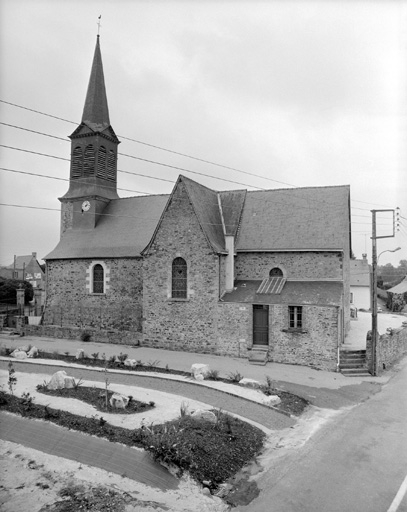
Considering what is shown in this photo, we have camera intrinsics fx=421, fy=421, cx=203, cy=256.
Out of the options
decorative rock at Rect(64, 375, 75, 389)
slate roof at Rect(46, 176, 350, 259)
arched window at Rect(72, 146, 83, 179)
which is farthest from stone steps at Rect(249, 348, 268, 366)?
arched window at Rect(72, 146, 83, 179)

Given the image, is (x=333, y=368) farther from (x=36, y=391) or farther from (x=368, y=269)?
(x=368, y=269)

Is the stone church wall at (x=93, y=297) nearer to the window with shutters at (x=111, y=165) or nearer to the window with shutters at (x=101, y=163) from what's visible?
the window with shutters at (x=101, y=163)

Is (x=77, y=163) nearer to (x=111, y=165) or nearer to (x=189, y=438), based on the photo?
(x=111, y=165)

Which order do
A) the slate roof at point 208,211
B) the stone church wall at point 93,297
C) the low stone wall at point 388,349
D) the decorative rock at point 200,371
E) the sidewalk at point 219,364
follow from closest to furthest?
the decorative rock at point 200,371 → the sidewalk at point 219,364 → the low stone wall at point 388,349 → the slate roof at point 208,211 → the stone church wall at point 93,297

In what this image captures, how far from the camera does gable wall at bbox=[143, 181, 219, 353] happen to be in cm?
2267

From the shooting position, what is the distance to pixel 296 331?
20484mm

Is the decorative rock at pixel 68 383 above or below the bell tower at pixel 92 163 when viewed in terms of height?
below

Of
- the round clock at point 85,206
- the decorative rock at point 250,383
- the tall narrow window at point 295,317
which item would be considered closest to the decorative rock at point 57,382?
the decorative rock at point 250,383

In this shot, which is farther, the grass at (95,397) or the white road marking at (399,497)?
the grass at (95,397)

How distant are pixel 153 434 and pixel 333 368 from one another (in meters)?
12.2

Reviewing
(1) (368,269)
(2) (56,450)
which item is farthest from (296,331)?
(1) (368,269)

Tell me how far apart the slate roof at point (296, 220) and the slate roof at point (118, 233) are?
6524mm

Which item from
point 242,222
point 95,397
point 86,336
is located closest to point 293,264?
point 242,222

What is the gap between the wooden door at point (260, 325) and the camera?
2148 centimetres
